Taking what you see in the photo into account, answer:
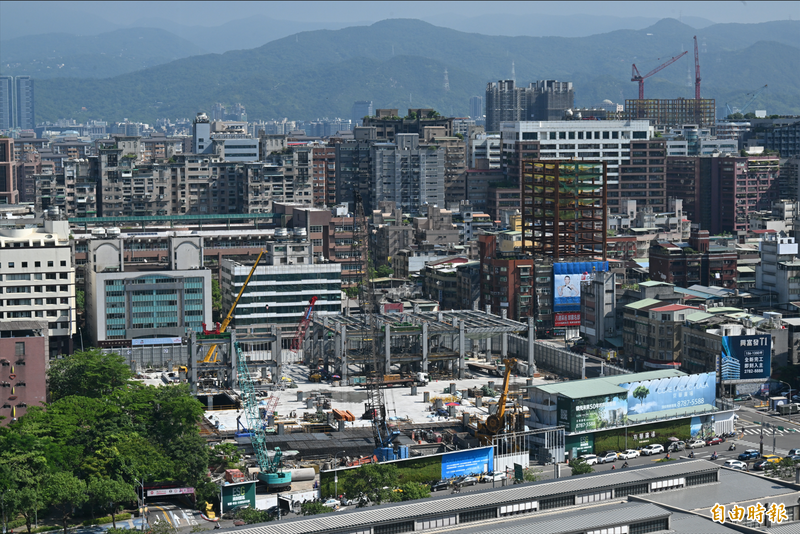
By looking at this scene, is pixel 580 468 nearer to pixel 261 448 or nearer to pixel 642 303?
Answer: pixel 261 448

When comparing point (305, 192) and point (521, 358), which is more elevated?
point (305, 192)

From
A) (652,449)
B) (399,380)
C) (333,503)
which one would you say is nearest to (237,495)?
(333,503)

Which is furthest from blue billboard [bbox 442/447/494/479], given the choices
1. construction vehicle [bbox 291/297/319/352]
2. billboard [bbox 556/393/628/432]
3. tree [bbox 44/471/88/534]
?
construction vehicle [bbox 291/297/319/352]

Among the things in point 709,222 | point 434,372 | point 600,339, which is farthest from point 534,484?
point 709,222

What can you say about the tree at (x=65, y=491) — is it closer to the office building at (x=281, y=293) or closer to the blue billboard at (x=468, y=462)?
the blue billboard at (x=468, y=462)

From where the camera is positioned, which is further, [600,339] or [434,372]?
[600,339]

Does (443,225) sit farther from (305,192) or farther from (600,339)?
(600,339)

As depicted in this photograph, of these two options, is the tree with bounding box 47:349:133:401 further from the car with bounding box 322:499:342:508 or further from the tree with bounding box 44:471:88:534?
the car with bounding box 322:499:342:508
